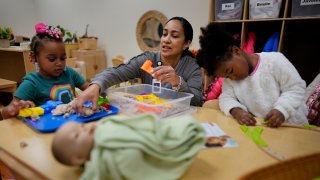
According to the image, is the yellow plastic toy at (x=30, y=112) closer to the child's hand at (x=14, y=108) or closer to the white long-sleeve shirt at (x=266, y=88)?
the child's hand at (x=14, y=108)

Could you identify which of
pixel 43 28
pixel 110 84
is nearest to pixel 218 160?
pixel 110 84

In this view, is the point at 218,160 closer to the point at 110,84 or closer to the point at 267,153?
the point at 267,153

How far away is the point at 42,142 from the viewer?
0.75 meters

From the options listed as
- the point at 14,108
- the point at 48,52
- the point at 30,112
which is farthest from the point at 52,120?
the point at 48,52

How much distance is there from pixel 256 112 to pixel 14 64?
3.50 meters

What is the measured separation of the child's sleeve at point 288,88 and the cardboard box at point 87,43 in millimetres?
3092

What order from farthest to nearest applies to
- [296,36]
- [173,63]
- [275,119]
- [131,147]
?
1. [296,36]
2. [173,63]
3. [275,119]
4. [131,147]

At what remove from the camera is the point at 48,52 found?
4.10 feet

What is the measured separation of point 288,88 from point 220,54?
368 mm

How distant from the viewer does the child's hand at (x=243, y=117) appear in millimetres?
912

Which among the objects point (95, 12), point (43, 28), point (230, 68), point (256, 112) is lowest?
point (256, 112)

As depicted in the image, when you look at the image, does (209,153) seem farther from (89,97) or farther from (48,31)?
(48,31)

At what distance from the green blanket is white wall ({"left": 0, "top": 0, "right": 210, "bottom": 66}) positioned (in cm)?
228

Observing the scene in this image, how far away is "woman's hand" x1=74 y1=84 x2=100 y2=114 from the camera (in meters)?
0.95
